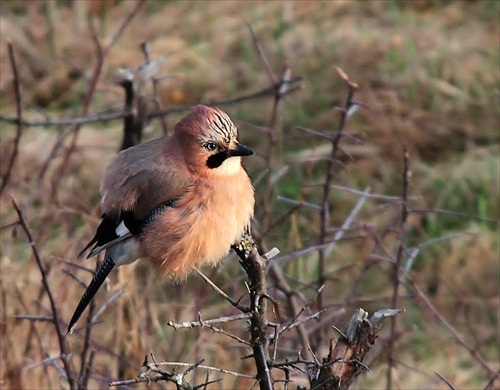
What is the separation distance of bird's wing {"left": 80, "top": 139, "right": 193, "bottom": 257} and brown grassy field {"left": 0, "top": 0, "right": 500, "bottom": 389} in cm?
91

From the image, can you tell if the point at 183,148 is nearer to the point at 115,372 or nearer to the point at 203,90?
the point at 115,372

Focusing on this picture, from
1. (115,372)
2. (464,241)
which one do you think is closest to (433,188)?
(464,241)

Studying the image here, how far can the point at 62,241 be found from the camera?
628 centimetres

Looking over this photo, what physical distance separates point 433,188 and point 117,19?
11.4 feet

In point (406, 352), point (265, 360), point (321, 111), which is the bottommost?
point (406, 352)

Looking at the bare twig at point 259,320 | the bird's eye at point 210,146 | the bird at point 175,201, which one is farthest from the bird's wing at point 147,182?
the bare twig at point 259,320

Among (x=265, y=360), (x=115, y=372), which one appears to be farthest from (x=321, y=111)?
(x=265, y=360)

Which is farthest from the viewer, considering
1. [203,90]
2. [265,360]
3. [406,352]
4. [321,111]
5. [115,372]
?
[203,90]

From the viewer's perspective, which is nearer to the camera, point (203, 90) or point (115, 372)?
point (115, 372)

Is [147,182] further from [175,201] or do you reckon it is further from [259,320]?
[259,320]

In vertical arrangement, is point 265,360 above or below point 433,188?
above

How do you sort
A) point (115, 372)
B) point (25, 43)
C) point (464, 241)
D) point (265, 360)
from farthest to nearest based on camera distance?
point (25, 43) → point (464, 241) → point (115, 372) → point (265, 360)

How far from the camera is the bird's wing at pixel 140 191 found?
3426 millimetres

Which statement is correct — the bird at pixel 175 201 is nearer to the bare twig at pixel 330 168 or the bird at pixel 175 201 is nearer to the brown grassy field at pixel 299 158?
the bare twig at pixel 330 168
